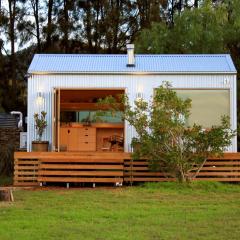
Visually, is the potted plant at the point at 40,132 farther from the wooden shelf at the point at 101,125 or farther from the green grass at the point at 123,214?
the green grass at the point at 123,214

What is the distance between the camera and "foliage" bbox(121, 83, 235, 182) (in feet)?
43.5

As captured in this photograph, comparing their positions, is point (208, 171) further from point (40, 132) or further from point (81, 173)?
point (40, 132)

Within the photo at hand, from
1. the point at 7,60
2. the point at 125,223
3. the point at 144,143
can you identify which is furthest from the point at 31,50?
the point at 125,223

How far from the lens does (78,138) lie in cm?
1748

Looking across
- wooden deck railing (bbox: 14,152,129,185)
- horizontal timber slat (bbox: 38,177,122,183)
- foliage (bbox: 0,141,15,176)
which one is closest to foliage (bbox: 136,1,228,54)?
foliage (bbox: 0,141,15,176)

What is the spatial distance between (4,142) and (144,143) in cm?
679

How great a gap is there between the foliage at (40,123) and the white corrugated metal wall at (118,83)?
18 centimetres

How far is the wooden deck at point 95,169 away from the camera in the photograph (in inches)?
552

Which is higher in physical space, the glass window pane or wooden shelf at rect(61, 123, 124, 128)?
the glass window pane

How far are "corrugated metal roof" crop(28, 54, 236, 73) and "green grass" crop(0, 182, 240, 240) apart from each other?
427 cm

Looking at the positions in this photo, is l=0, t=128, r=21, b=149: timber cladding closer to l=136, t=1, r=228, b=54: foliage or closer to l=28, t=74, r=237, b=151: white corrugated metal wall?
l=28, t=74, r=237, b=151: white corrugated metal wall

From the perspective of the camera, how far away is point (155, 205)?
10.2 meters

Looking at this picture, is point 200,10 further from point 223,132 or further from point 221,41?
point 223,132

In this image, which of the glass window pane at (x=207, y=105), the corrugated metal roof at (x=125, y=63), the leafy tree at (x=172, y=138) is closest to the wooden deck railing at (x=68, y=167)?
the leafy tree at (x=172, y=138)
